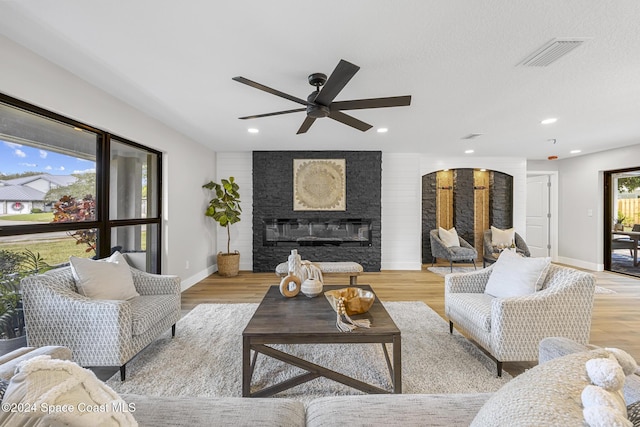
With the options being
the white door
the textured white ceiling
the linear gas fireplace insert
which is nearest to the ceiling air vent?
the textured white ceiling

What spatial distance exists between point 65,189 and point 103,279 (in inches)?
40.2

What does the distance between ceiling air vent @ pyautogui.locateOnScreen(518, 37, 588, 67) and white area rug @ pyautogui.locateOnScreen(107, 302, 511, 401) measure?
237cm

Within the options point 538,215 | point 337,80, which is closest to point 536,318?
point 337,80

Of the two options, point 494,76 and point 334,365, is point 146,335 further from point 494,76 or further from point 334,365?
point 494,76

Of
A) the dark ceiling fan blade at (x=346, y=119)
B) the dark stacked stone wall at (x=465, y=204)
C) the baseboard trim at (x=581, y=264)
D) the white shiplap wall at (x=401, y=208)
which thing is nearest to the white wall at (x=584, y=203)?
the baseboard trim at (x=581, y=264)

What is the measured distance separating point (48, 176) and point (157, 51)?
1.46m

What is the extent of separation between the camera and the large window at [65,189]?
7.01ft

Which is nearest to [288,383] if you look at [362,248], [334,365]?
[334,365]

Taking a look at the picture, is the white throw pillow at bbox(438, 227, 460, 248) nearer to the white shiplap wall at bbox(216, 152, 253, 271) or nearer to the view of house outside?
the white shiplap wall at bbox(216, 152, 253, 271)

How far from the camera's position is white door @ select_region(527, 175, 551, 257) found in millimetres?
6609

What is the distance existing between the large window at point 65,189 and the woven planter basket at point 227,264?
5.26 ft

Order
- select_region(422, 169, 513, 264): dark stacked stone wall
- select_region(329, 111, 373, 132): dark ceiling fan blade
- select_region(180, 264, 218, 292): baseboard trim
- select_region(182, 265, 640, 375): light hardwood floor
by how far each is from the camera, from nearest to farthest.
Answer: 1. select_region(329, 111, 373, 132): dark ceiling fan blade
2. select_region(182, 265, 640, 375): light hardwood floor
3. select_region(180, 264, 218, 292): baseboard trim
4. select_region(422, 169, 513, 264): dark stacked stone wall

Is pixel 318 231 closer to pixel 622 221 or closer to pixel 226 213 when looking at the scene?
pixel 226 213

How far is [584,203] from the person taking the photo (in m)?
5.92
